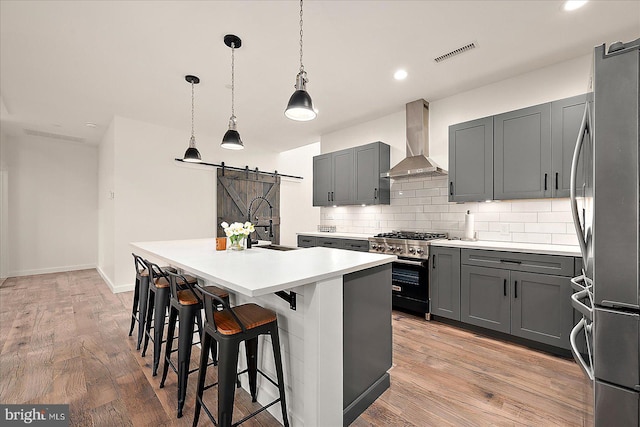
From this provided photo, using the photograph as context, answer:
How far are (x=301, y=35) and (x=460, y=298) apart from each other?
10.1 feet

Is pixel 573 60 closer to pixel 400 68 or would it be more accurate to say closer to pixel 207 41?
pixel 400 68

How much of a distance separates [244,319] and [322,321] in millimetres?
438

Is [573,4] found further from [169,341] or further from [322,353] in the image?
[169,341]

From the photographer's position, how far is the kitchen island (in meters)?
1.46

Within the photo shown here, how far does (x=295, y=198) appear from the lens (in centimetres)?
738

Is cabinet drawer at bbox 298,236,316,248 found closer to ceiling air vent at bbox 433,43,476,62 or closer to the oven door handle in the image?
the oven door handle

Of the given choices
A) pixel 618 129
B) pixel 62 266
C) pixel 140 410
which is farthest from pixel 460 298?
pixel 62 266

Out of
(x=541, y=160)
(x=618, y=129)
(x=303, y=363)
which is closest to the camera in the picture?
(x=618, y=129)

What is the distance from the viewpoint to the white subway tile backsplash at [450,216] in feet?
9.79

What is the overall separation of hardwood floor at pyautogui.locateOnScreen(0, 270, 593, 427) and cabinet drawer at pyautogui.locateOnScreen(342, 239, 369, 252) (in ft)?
3.61

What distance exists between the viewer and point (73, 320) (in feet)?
11.1

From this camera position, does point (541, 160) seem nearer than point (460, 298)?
Yes

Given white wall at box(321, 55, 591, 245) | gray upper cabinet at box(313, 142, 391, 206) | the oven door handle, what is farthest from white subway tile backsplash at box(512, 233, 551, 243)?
gray upper cabinet at box(313, 142, 391, 206)

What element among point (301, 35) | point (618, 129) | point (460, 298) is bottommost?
point (460, 298)
